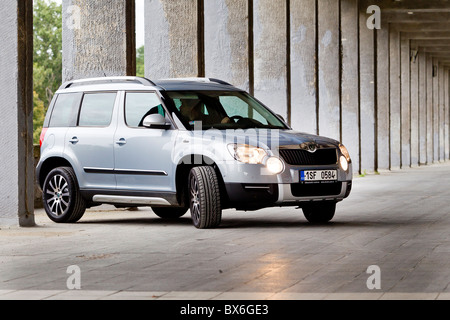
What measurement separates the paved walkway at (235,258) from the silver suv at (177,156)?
13.6 inches

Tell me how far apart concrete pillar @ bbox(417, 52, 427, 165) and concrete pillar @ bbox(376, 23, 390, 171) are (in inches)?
629

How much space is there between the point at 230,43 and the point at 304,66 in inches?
262

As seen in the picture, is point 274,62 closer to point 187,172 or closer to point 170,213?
point 170,213

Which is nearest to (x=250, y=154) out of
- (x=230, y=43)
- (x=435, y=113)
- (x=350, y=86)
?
(x=230, y=43)

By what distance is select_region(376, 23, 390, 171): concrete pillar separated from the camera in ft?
123

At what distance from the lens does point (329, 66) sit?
2956 cm

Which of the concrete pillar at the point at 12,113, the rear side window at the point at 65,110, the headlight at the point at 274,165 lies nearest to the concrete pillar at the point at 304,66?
the rear side window at the point at 65,110

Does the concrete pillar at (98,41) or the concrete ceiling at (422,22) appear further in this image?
the concrete ceiling at (422,22)

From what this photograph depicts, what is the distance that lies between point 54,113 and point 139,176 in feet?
6.13

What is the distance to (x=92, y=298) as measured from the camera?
612 cm

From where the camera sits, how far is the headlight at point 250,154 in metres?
10.7

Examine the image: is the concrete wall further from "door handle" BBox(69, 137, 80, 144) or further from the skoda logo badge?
the skoda logo badge

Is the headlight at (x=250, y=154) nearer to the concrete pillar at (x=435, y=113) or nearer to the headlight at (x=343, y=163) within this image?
the headlight at (x=343, y=163)
